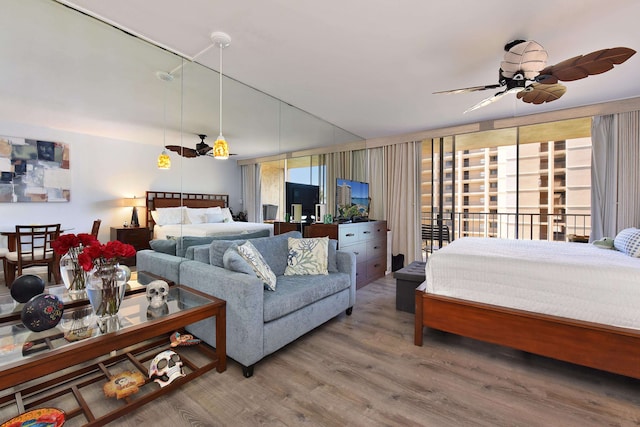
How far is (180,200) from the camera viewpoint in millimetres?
2342

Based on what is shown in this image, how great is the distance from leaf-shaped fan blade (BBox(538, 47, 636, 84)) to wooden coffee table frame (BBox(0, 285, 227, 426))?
9.60 feet

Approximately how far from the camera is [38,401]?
1.42 m

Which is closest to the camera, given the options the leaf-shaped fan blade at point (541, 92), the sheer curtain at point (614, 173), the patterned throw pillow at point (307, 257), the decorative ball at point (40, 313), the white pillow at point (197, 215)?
the decorative ball at point (40, 313)

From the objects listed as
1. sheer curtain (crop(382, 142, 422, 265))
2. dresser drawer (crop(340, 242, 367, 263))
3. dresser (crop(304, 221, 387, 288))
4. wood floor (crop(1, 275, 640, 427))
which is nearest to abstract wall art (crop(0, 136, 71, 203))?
wood floor (crop(1, 275, 640, 427))

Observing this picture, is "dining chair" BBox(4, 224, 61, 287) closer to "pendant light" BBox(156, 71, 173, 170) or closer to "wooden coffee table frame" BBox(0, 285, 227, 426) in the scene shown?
"wooden coffee table frame" BBox(0, 285, 227, 426)

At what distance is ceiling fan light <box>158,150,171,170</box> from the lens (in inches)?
87.3

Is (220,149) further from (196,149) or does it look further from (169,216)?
(169,216)

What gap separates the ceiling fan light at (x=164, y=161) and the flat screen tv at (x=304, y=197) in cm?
147

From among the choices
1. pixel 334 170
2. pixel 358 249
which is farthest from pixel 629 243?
pixel 334 170

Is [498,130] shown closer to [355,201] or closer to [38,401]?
[355,201]

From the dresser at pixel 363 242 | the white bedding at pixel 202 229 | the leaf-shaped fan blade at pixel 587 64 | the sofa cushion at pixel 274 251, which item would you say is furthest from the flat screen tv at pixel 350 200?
the leaf-shaped fan blade at pixel 587 64

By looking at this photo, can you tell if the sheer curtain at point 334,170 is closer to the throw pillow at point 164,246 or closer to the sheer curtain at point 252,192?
the sheer curtain at point 252,192

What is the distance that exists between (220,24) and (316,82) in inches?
45.4

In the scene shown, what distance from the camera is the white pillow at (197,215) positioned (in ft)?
7.97
